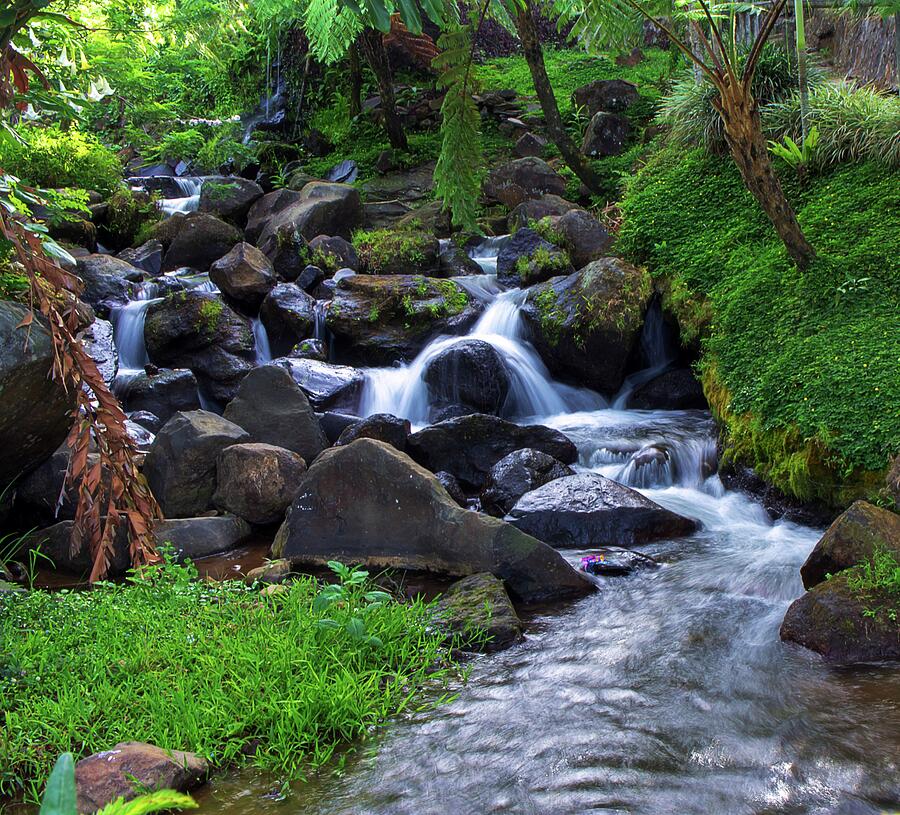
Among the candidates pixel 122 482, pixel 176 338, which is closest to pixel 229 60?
pixel 176 338

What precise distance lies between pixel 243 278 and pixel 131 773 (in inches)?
337

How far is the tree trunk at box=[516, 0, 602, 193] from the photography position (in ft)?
36.7

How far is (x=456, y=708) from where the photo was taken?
3.84 meters

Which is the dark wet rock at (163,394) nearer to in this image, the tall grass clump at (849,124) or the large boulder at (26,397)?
the large boulder at (26,397)

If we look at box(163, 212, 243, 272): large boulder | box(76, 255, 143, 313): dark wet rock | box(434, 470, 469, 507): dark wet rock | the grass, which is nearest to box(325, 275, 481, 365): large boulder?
box(76, 255, 143, 313): dark wet rock

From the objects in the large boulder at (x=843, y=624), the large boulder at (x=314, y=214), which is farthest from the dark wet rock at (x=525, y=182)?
the large boulder at (x=843, y=624)

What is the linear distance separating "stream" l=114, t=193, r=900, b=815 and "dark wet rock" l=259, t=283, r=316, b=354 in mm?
5604

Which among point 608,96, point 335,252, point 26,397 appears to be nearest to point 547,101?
point 335,252

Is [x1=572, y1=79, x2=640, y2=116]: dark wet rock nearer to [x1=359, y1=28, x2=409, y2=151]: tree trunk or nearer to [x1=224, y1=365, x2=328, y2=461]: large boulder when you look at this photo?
[x1=359, y1=28, x2=409, y2=151]: tree trunk

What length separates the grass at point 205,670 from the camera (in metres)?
3.43

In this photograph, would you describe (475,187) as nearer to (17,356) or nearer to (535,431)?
(535,431)

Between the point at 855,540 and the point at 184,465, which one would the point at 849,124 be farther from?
the point at 184,465

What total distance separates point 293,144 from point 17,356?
14.1m

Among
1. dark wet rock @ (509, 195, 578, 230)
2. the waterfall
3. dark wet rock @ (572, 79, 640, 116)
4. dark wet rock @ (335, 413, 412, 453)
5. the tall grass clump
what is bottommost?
dark wet rock @ (335, 413, 412, 453)
